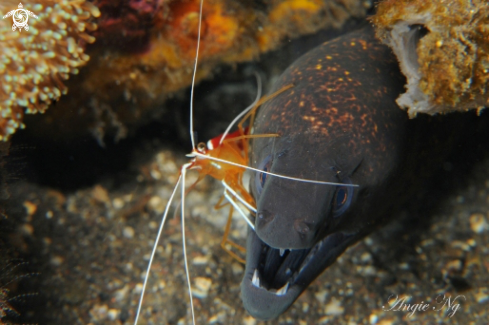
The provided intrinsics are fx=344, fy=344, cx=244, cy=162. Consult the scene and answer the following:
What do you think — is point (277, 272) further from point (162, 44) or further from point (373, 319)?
point (162, 44)

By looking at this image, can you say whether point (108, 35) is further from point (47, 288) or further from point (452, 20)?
point (452, 20)

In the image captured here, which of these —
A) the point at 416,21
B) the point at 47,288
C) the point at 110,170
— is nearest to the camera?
the point at 416,21

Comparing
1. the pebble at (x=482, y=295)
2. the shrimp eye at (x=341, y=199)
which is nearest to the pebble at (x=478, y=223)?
the pebble at (x=482, y=295)

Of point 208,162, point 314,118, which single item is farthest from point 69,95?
point 314,118

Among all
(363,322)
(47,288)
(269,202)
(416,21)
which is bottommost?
(47,288)

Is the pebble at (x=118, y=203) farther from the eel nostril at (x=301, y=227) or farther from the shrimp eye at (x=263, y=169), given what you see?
the eel nostril at (x=301, y=227)

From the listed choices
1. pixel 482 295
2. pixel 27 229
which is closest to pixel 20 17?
pixel 27 229
